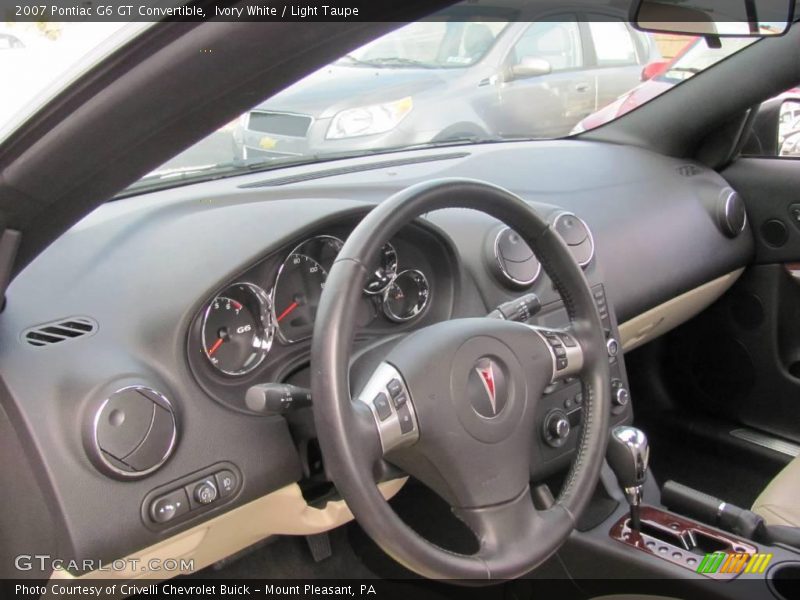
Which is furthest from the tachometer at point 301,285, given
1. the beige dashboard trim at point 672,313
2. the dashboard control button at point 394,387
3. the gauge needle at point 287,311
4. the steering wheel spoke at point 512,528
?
the beige dashboard trim at point 672,313

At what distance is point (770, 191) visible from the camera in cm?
284

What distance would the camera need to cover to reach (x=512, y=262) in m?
1.98

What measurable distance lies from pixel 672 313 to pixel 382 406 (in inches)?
67.5

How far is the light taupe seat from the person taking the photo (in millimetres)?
1912

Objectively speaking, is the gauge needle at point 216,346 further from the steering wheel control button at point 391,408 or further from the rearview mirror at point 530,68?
the rearview mirror at point 530,68

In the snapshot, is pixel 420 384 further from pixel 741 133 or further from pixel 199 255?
pixel 741 133

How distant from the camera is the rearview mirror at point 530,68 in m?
3.18

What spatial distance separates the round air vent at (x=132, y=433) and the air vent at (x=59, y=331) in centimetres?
14

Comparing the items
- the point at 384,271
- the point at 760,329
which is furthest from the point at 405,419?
the point at 760,329

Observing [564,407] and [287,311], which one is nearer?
[287,311]

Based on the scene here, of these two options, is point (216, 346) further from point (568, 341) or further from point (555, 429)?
point (555, 429)

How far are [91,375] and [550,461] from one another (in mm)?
1039

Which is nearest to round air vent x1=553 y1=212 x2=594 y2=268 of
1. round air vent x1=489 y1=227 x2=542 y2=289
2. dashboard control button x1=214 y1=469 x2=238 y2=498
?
round air vent x1=489 y1=227 x2=542 y2=289

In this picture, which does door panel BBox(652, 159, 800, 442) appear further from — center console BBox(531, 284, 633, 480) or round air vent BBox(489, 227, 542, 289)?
round air vent BBox(489, 227, 542, 289)
